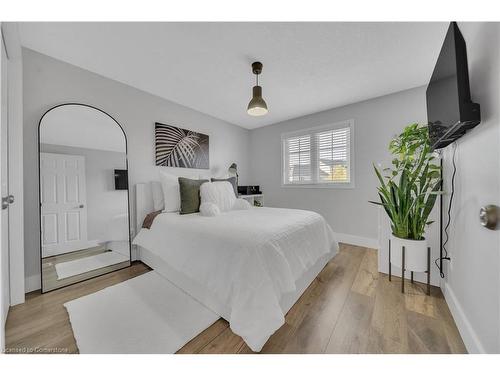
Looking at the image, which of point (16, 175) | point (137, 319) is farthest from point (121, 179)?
point (137, 319)

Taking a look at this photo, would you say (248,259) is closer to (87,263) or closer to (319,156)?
(87,263)

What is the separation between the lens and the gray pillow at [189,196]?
221 centimetres

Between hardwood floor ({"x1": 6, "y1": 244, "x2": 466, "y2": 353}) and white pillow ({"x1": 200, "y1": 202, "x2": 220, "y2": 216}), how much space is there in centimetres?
100

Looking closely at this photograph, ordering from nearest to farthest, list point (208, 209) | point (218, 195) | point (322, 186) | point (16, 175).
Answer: point (16, 175), point (208, 209), point (218, 195), point (322, 186)

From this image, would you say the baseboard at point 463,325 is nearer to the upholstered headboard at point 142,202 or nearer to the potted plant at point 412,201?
the potted plant at point 412,201

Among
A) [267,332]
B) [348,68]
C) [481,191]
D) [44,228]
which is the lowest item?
[267,332]

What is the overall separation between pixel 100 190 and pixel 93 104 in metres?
0.95

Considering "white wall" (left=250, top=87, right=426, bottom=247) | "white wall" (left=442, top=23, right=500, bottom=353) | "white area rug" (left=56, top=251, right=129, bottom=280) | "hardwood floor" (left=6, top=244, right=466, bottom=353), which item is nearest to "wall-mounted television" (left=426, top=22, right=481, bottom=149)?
"white wall" (left=442, top=23, right=500, bottom=353)

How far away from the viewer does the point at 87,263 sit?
2.04m
